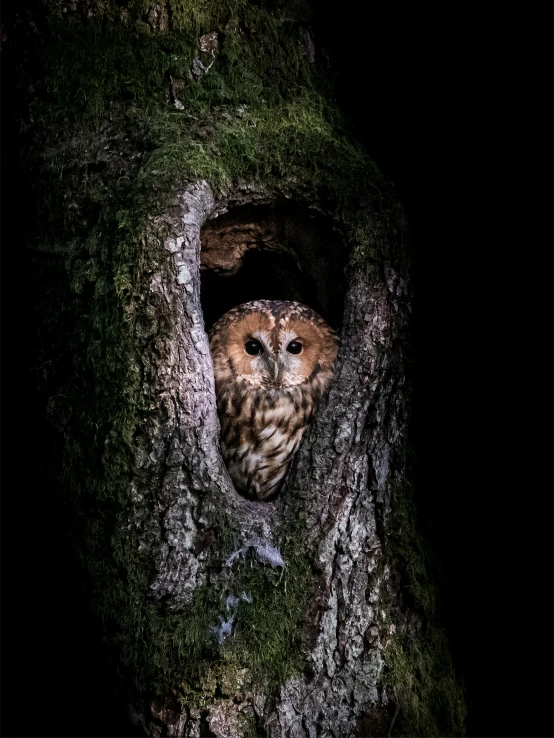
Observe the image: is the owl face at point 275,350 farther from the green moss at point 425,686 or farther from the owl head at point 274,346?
the green moss at point 425,686

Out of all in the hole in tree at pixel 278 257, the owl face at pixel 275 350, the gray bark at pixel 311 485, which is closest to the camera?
the gray bark at pixel 311 485

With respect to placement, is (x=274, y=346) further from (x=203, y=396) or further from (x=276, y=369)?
(x=203, y=396)

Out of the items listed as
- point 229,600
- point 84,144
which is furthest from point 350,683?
point 84,144

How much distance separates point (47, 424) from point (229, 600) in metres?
0.75

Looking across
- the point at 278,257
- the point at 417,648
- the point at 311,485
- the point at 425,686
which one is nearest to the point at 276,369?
the point at 278,257

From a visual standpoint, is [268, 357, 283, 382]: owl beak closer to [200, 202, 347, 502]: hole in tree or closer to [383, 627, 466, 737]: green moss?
[200, 202, 347, 502]: hole in tree

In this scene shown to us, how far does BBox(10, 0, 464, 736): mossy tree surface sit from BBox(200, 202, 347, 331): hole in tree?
0.07 meters

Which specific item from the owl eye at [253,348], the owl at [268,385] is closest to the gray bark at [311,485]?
the owl at [268,385]

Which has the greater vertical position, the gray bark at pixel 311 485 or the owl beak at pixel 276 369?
the owl beak at pixel 276 369

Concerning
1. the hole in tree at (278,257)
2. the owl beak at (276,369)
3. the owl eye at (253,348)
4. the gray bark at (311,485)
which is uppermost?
the hole in tree at (278,257)

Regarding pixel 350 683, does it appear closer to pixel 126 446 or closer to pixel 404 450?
pixel 404 450

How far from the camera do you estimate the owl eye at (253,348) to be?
2.57 metres

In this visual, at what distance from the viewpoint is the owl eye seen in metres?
2.57

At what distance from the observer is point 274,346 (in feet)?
8.20
